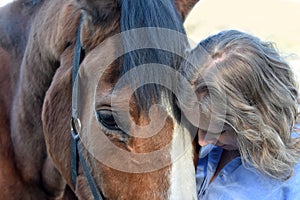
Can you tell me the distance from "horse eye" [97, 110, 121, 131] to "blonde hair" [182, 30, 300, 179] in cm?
33

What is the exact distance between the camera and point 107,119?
1559mm

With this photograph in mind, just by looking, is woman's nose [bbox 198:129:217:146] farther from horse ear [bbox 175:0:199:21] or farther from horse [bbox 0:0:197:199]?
horse ear [bbox 175:0:199:21]

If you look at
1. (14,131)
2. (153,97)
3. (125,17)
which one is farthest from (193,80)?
(14,131)

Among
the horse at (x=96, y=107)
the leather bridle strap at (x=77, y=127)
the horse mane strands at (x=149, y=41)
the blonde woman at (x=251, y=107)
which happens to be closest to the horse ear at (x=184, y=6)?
the horse at (x=96, y=107)

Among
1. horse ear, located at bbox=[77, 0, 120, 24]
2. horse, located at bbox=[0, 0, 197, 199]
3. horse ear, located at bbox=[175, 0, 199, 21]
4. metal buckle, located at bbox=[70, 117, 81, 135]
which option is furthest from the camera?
horse ear, located at bbox=[175, 0, 199, 21]

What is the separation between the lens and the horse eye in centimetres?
154

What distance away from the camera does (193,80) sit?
5.39 feet

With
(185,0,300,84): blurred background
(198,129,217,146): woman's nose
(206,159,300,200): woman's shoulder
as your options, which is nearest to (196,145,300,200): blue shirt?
(206,159,300,200): woman's shoulder

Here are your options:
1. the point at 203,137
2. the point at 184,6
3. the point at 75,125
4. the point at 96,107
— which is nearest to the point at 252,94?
the point at 203,137

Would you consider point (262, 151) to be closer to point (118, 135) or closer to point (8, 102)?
point (118, 135)

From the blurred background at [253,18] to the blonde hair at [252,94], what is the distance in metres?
9.66

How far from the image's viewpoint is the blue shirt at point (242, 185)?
1722mm

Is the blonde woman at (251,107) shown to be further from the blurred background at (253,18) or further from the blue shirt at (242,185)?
the blurred background at (253,18)

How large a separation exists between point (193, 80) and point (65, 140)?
0.60 m
